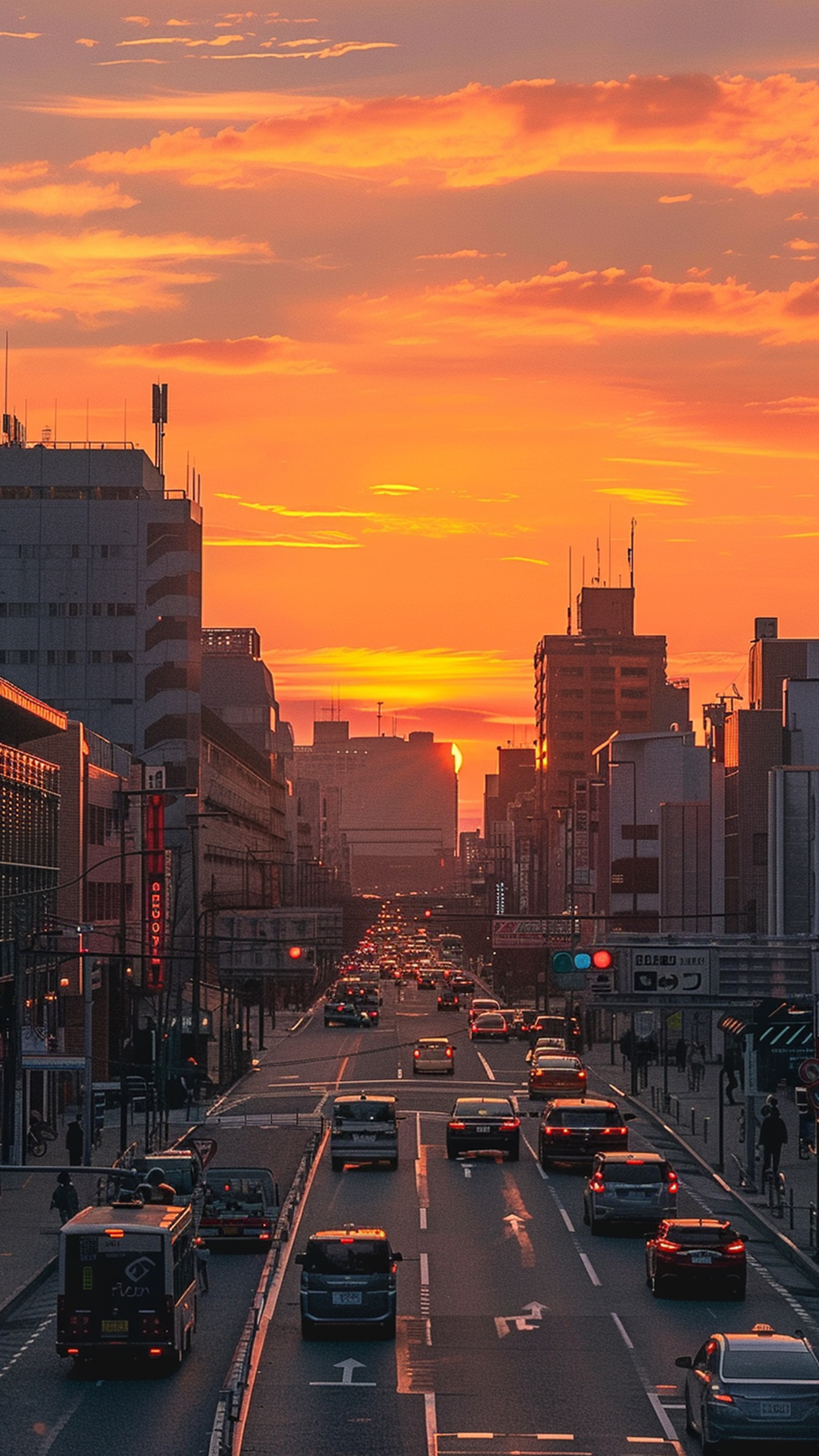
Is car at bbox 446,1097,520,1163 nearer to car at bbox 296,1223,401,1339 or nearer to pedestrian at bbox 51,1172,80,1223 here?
pedestrian at bbox 51,1172,80,1223

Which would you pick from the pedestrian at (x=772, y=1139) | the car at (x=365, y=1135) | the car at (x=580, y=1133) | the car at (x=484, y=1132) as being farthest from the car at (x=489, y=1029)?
the pedestrian at (x=772, y=1139)

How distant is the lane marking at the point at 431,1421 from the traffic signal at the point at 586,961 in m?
26.9

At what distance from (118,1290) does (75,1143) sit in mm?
28919

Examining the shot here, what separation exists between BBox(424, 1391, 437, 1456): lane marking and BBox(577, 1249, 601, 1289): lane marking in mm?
10381

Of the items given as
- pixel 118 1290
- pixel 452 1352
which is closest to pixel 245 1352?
pixel 118 1290

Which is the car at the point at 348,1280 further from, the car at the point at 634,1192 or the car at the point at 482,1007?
the car at the point at 482,1007

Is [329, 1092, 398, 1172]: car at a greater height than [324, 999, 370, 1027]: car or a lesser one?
greater

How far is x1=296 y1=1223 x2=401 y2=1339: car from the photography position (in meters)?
32.7

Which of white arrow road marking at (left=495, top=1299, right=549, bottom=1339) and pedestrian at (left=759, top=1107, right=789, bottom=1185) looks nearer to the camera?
white arrow road marking at (left=495, top=1299, right=549, bottom=1339)

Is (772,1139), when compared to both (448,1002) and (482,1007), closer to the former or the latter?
(482,1007)

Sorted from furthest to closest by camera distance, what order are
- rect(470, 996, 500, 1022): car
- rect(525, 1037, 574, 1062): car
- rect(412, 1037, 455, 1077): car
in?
rect(470, 996, 500, 1022): car < rect(412, 1037, 455, 1077): car < rect(525, 1037, 574, 1062): car

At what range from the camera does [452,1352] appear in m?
31.6

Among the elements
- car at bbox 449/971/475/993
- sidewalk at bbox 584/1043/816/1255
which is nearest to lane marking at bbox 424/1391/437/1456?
sidewalk at bbox 584/1043/816/1255

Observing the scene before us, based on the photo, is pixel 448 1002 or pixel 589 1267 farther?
pixel 448 1002
